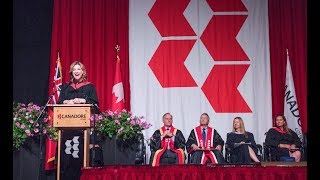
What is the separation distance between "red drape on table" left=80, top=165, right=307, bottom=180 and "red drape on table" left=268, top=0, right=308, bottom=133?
3568 mm

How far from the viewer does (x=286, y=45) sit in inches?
337

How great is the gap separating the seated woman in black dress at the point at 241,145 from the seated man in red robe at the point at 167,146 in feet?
2.55

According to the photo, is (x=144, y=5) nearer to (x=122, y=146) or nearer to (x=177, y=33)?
(x=177, y=33)

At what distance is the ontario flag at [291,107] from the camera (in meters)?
8.13

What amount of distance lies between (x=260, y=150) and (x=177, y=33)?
2583mm

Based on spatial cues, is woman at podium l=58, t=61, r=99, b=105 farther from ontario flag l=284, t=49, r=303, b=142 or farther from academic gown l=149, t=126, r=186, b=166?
ontario flag l=284, t=49, r=303, b=142

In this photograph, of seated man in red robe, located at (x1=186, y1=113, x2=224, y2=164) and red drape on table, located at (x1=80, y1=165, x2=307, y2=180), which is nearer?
red drape on table, located at (x1=80, y1=165, x2=307, y2=180)

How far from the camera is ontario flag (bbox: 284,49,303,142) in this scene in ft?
26.7

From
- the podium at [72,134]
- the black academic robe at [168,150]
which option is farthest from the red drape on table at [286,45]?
the podium at [72,134]

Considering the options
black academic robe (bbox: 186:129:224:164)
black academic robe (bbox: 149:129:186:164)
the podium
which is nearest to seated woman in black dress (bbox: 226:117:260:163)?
black academic robe (bbox: 186:129:224:164)

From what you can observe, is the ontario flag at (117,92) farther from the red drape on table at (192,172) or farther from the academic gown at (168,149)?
the red drape on table at (192,172)

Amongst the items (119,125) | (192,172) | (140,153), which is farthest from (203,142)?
(192,172)
